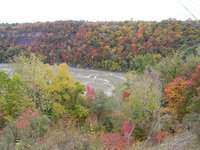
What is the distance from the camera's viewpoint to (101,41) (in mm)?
61531

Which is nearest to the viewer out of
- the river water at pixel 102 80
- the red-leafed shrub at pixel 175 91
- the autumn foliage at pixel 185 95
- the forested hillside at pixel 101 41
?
the autumn foliage at pixel 185 95

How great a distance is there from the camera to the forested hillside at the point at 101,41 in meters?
47.4

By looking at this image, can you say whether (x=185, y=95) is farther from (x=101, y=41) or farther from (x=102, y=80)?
(x=101, y=41)

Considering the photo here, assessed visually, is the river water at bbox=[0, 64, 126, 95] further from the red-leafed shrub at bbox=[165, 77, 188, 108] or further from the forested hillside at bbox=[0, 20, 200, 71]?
the red-leafed shrub at bbox=[165, 77, 188, 108]

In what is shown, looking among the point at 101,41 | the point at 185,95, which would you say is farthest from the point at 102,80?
the point at 101,41

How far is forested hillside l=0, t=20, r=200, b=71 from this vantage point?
156 ft

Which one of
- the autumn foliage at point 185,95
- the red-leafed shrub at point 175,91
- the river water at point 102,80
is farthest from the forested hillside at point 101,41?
the autumn foliage at point 185,95

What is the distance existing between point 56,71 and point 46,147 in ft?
29.5

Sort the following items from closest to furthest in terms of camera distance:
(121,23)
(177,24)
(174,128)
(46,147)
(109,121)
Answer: (46,147) < (174,128) < (109,121) < (177,24) < (121,23)

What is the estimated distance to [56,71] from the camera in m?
16.0

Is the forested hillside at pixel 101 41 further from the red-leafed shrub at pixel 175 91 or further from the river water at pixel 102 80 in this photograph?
the red-leafed shrub at pixel 175 91

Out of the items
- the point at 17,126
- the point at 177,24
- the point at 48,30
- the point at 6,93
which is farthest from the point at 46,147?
the point at 48,30

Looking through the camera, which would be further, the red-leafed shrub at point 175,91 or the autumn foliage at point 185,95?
the red-leafed shrub at point 175,91

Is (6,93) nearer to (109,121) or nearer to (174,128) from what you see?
(109,121)
